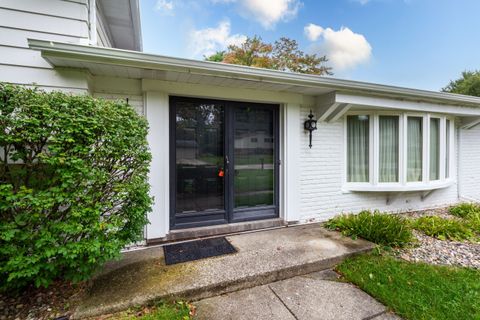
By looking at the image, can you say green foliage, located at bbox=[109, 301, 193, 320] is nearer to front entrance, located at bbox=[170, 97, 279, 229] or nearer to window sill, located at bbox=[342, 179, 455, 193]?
front entrance, located at bbox=[170, 97, 279, 229]

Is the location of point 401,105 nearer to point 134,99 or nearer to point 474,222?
point 474,222

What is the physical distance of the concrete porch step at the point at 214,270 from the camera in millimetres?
2012

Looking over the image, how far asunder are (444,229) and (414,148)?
5.66 feet

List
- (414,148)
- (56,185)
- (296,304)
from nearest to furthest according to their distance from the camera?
1. (56,185)
2. (296,304)
3. (414,148)

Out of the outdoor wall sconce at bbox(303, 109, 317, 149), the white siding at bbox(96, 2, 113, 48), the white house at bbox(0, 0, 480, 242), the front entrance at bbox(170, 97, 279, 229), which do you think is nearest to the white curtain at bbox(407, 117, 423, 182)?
the white house at bbox(0, 0, 480, 242)

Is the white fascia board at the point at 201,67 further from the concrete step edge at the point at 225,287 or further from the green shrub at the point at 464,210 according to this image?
the green shrub at the point at 464,210

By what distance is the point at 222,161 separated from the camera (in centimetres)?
357

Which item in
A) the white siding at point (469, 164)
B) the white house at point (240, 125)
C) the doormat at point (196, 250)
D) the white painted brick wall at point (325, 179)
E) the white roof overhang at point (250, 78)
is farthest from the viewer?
the white siding at point (469, 164)

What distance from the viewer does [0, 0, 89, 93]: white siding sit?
2.36m

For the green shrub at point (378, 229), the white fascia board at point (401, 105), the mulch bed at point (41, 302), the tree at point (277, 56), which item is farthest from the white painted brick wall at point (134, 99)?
the tree at point (277, 56)

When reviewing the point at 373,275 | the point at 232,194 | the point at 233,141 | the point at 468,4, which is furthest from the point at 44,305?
the point at 468,4

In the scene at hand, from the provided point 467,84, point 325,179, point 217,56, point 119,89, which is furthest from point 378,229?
point 467,84

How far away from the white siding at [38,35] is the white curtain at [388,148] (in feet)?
16.4

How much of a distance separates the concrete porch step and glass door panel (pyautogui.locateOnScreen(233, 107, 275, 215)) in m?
0.74
